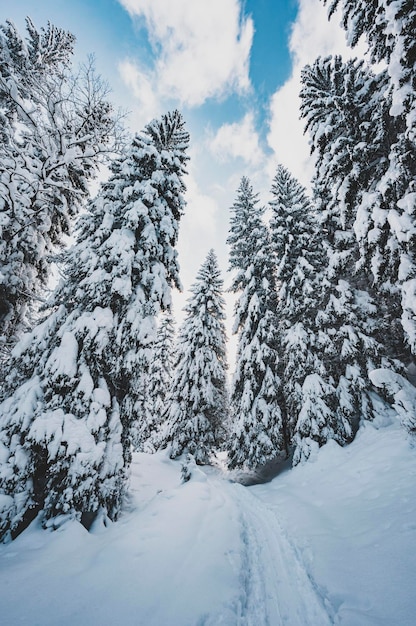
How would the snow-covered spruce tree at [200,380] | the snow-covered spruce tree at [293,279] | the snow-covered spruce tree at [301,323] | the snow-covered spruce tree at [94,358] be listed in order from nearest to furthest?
the snow-covered spruce tree at [94,358]
the snow-covered spruce tree at [301,323]
the snow-covered spruce tree at [293,279]
the snow-covered spruce tree at [200,380]

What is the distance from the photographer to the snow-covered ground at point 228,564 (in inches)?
131

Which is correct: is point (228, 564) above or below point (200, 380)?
below

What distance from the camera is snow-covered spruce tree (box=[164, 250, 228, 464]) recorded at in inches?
650

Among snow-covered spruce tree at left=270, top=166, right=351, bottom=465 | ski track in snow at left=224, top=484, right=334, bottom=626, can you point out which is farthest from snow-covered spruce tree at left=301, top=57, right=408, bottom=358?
ski track in snow at left=224, top=484, right=334, bottom=626

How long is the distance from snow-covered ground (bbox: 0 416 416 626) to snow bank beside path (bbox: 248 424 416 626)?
0.08 feet

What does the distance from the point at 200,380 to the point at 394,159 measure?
14.4 metres

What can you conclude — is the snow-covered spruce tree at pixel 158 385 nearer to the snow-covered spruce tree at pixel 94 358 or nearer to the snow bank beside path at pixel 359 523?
the snow-covered spruce tree at pixel 94 358

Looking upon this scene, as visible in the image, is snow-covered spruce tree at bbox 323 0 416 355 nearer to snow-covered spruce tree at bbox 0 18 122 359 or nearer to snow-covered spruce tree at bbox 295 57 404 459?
snow-covered spruce tree at bbox 295 57 404 459

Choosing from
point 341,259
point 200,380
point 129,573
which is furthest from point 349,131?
point 200,380

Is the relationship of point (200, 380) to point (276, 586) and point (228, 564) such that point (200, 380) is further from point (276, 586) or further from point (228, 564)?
point (276, 586)

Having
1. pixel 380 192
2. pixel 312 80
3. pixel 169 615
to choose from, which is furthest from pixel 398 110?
pixel 169 615

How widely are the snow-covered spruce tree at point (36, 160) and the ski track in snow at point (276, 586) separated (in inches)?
317

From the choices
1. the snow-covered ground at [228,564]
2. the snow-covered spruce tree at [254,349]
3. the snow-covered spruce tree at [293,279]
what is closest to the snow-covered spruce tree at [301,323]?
the snow-covered spruce tree at [293,279]

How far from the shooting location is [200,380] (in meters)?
17.4
